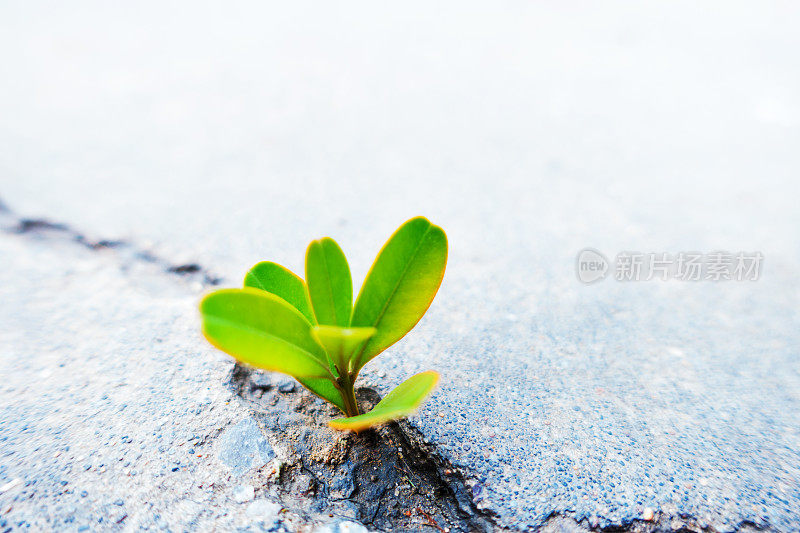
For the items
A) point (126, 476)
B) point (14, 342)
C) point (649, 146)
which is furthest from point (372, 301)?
point (649, 146)

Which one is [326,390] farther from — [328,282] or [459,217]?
[459,217]

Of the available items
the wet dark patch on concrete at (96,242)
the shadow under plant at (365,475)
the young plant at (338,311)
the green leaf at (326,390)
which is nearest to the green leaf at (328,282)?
the young plant at (338,311)

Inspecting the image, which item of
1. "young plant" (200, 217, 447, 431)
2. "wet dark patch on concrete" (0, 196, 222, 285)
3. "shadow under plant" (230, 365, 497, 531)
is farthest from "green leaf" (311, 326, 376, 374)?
"wet dark patch on concrete" (0, 196, 222, 285)

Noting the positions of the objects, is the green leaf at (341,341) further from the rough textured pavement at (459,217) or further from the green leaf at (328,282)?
the rough textured pavement at (459,217)

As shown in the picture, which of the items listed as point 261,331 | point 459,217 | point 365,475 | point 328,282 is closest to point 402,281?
point 328,282

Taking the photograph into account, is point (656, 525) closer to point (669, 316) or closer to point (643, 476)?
point (643, 476)
